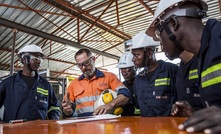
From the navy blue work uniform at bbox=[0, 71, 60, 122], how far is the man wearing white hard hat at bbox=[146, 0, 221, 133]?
78.6 inches

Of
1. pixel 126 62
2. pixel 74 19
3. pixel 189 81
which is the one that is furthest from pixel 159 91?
pixel 74 19

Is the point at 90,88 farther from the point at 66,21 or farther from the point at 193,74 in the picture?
the point at 66,21

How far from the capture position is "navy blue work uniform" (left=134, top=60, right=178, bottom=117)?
2.24 metres

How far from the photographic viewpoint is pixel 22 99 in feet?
8.83

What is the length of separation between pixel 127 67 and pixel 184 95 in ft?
5.92

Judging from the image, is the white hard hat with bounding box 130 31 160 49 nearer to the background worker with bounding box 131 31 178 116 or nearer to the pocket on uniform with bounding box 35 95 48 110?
the background worker with bounding box 131 31 178 116

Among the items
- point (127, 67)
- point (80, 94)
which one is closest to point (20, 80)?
point (80, 94)

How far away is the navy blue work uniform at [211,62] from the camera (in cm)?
96

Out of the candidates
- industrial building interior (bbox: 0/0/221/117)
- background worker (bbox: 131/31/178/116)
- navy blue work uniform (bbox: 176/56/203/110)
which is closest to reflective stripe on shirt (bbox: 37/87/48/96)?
background worker (bbox: 131/31/178/116)

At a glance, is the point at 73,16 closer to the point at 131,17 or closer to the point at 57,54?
the point at 131,17

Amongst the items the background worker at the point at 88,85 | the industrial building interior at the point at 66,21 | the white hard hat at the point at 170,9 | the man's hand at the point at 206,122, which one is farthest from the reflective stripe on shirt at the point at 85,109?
the industrial building interior at the point at 66,21

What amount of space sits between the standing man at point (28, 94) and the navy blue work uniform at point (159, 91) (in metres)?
1.44

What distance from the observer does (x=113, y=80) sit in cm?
274

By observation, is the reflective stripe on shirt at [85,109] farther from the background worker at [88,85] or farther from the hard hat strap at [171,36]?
the hard hat strap at [171,36]
